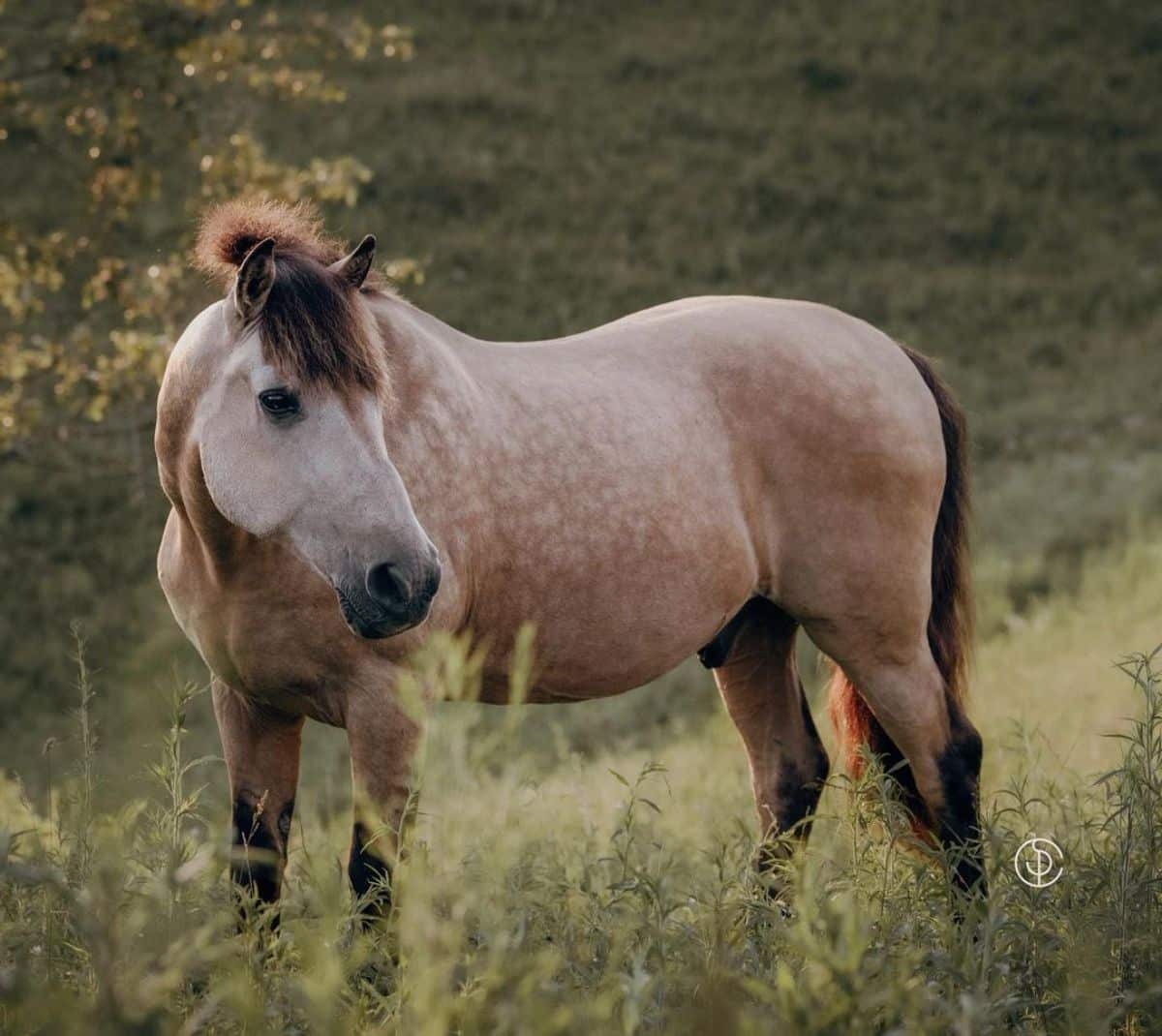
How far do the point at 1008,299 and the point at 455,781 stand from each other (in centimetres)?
1883

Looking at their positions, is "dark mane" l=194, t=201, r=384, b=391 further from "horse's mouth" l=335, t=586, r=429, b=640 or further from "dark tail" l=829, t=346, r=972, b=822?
"dark tail" l=829, t=346, r=972, b=822

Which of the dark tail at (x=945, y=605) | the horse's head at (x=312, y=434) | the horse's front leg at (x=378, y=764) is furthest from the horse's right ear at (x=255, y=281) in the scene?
the dark tail at (x=945, y=605)

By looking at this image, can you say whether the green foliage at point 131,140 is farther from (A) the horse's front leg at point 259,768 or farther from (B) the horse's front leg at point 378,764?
(B) the horse's front leg at point 378,764

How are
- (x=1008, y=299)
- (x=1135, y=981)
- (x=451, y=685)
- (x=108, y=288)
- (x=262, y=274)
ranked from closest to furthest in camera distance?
(x=451, y=685) < (x=1135, y=981) < (x=262, y=274) < (x=108, y=288) < (x=1008, y=299)

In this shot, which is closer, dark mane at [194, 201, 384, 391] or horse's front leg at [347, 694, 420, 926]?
dark mane at [194, 201, 384, 391]

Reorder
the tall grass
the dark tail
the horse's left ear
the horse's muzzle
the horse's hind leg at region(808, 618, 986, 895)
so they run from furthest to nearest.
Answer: the dark tail
the horse's hind leg at region(808, 618, 986, 895)
the horse's left ear
the horse's muzzle
the tall grass

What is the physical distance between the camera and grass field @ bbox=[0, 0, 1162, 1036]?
239cm

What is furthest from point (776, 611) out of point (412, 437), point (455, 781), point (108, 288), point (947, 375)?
point (947, 375)

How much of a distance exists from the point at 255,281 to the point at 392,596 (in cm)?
89

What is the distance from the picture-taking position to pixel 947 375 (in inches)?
675

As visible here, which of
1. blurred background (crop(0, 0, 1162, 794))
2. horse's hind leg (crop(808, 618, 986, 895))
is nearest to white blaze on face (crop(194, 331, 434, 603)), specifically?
blurred background (crop(0, 0, 1162, 794))

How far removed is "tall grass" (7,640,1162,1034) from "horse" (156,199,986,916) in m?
0.28

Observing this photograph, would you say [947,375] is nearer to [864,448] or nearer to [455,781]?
[864,448]

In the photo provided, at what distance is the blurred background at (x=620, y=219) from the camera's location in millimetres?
8602
